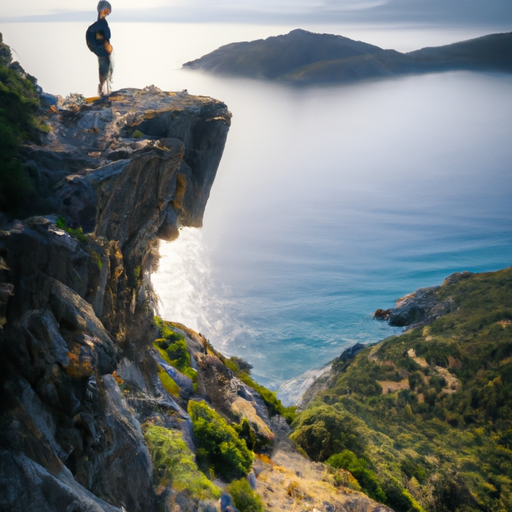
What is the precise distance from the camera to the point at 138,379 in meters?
15.0

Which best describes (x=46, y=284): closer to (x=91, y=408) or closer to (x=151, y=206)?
(x=91, y=408)

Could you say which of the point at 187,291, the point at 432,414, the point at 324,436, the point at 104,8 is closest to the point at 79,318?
the point at 324,436

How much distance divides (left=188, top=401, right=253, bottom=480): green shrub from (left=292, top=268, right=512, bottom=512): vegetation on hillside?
5.95 metres

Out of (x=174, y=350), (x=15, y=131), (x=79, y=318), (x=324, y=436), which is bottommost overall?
(x=324, y=436)

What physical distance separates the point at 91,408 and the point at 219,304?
65.0 metres

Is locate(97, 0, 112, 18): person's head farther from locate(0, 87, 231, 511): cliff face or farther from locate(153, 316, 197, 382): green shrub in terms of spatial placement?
locate(153, 316, 197, 382): green shrub

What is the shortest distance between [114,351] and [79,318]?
1202 mm

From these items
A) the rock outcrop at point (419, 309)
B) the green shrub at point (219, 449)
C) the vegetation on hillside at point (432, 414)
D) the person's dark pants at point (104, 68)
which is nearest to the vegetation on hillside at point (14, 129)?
the person's dark pants at point (104, 68)

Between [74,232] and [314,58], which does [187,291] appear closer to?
[74,232]

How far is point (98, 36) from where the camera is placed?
66.4ft

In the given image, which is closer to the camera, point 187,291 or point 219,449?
point 219,449

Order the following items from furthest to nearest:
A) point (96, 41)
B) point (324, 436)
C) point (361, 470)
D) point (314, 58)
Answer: point (314, 58), point (324, 436), point (96, 41), point (361, 470)

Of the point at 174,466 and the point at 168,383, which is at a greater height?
the point at 174,466

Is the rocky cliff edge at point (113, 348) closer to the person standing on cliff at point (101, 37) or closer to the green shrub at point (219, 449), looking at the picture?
the green shrub at point (219, 449)
